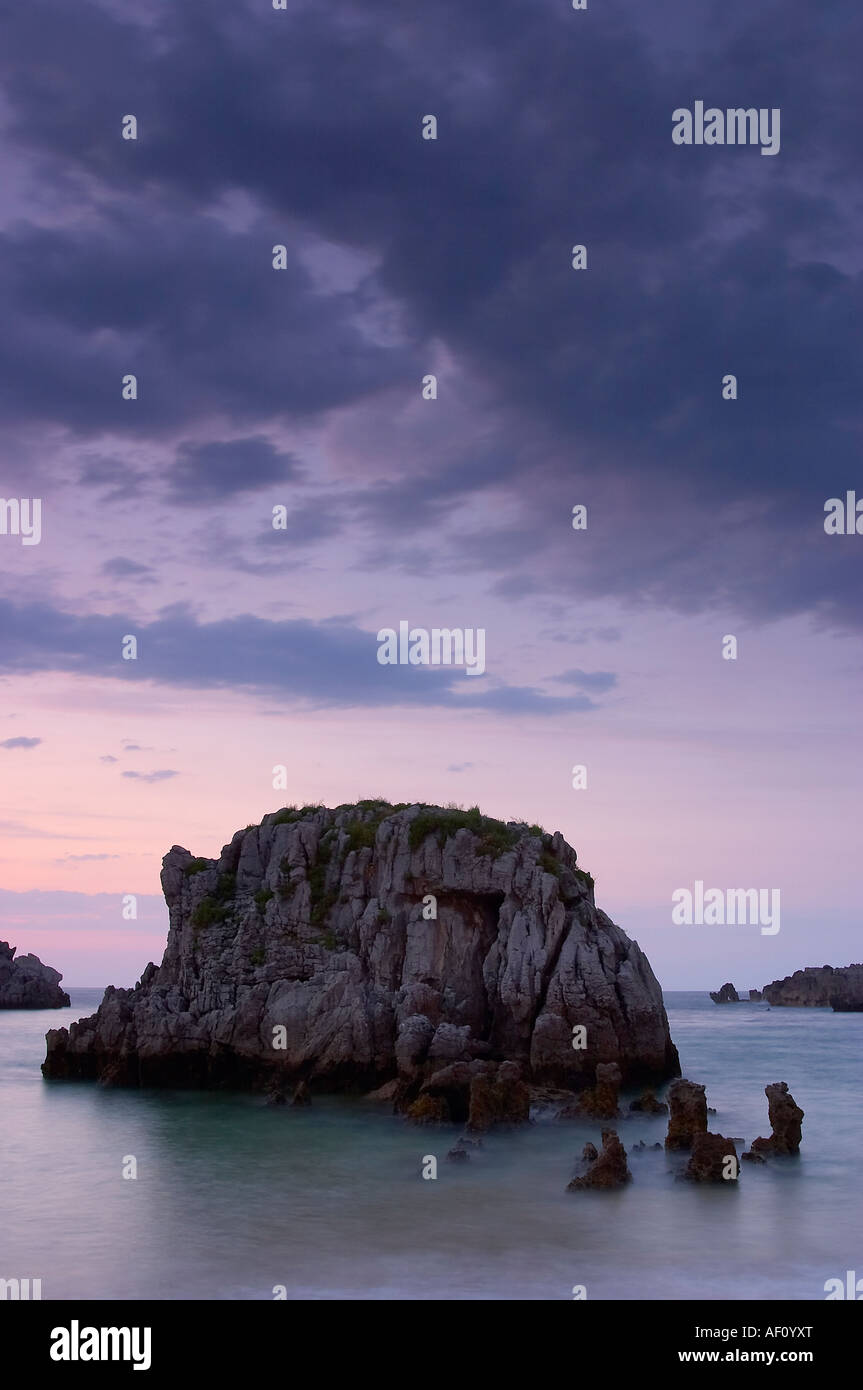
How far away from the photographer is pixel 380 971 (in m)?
47.2

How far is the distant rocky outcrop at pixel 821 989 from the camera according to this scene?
14288 cm

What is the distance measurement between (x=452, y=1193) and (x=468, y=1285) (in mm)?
6854

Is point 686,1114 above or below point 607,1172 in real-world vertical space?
above

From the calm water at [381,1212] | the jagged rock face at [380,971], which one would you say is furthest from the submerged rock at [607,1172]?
the jagged rock face at [380,971]

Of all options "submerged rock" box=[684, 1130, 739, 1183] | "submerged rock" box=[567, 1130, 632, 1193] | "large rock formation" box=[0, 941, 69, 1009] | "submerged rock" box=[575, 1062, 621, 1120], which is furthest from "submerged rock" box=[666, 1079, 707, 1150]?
"large rock formation" box=[0, 941, 69, 1009]

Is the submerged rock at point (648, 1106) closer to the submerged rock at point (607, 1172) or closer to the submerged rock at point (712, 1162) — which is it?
the submerged rock at point (712, 1162)

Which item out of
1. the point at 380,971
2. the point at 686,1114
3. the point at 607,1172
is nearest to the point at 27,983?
the point at 380,971

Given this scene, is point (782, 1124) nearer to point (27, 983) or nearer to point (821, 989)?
point (27, 983)

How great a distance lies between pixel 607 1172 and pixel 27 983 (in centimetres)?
11173

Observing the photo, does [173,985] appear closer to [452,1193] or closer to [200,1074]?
[200,1074]

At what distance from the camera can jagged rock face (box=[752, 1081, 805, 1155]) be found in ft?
107

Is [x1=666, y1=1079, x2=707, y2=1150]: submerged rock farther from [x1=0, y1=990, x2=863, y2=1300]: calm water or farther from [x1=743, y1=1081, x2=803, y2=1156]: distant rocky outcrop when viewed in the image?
[x1=743, y1=1081, x2=803, y2=1156]: distant rocky outcrop

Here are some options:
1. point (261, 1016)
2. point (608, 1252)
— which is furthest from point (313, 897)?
point (608, 1252)
